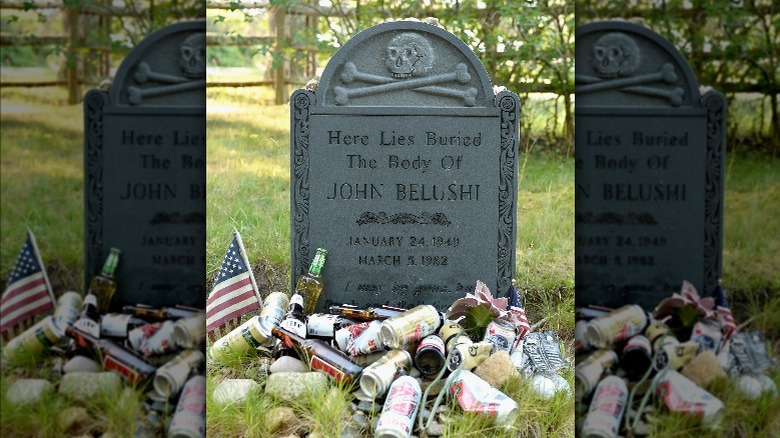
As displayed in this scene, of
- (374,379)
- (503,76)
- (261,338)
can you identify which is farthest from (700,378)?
(503,76)

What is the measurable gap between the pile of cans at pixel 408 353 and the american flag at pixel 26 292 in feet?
5.42

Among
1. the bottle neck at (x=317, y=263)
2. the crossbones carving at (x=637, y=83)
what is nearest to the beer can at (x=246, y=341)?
the bottle neck at (x=317, y=263)

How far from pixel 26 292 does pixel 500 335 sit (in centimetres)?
244

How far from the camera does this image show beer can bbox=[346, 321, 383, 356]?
11.6 feet

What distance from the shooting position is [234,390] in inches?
136

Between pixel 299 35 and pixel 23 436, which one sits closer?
pixel 23 436

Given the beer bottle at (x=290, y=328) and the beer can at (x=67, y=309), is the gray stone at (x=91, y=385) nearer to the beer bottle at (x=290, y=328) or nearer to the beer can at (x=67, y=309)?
the beer can at (x=67, y=309)

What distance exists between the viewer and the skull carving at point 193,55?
5.04ft

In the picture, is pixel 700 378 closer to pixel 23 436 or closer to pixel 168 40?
pixel 168 40

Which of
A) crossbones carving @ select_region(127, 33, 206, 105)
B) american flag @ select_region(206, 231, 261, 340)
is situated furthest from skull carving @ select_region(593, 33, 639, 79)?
american flag @ select_region(206, 231, 261, 340)

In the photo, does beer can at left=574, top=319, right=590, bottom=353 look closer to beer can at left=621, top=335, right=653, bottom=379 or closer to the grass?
beer can at left=621, top=335, right=653, bottom=379

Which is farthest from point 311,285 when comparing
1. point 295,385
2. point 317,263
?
point 295,385

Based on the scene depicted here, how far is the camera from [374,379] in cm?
329

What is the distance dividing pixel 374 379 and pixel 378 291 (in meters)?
1.04
